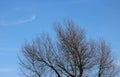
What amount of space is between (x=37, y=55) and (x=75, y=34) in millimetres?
4738

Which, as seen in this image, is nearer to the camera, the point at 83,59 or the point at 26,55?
the point at 83,59

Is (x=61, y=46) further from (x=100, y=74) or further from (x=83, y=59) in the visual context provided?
(x=100, y=74)

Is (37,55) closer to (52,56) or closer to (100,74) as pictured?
(52,56)

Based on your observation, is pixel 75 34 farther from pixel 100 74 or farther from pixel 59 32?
pixel 100 74

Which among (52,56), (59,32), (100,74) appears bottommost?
(100,74)

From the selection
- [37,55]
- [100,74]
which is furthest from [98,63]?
[37,55]

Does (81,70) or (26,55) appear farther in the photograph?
(26,55)

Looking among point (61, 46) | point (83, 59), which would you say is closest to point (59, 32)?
point (61, 46)

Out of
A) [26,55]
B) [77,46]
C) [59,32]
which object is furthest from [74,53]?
[26,55]

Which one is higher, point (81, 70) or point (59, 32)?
point (59, 32)

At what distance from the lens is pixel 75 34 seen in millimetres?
36094

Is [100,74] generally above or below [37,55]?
below

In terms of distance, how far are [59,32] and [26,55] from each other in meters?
4.46

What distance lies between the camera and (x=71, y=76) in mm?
35188
